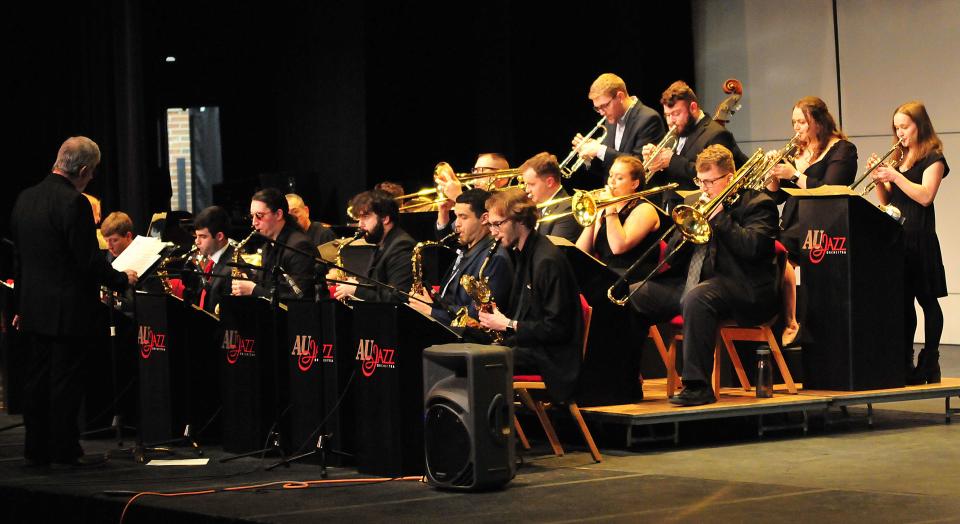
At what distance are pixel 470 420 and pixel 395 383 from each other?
54cm

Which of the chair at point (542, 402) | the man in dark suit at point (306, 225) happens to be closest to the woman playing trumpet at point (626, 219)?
the chair at point (542, 402)

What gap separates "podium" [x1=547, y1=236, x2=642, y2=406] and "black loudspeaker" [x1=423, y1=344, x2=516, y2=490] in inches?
41.9

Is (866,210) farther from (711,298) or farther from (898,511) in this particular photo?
(898,511)

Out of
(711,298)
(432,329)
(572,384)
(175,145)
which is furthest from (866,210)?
(175,145)

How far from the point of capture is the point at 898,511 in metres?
4.43

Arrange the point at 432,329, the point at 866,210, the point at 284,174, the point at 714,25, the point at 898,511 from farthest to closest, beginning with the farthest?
the point at 714,25
the point at 284,174
the point at 866,210
the point at 432,329
the point at 898,511

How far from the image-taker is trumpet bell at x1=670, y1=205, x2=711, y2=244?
20.8 feet

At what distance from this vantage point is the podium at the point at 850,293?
262 inches

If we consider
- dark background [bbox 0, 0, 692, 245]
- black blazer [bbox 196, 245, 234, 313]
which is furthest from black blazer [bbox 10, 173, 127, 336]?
dark background [bbox 0, 0, 692, 245]

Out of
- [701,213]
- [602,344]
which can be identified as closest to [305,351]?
[602,344]

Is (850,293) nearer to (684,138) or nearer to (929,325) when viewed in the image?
(929,325)

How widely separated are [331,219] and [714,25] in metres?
3.57

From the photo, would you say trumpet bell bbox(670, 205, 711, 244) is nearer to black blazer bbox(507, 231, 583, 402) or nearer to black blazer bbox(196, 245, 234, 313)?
black blazer bbox(507, 231, 583, 402)

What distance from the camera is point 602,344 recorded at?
6.34m
